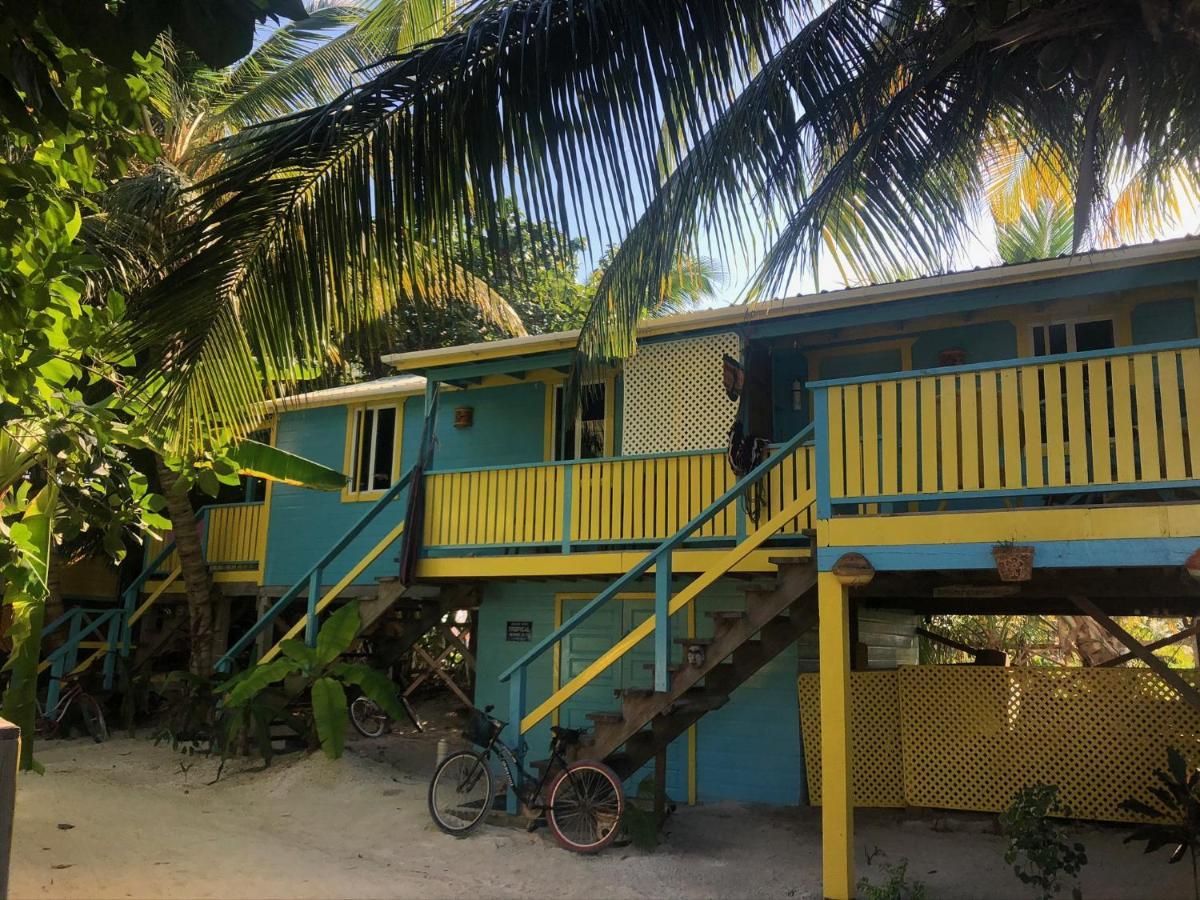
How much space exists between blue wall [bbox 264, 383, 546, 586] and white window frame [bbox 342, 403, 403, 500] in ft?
0.33

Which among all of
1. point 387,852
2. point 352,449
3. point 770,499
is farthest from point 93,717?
point 770,499

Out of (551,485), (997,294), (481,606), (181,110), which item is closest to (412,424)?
(481,606)

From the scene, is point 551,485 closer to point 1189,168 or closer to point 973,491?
point 973,491

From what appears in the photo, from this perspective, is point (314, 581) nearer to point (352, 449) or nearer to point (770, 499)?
point (352, 449)

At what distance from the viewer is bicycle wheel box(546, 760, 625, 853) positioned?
8070 mm

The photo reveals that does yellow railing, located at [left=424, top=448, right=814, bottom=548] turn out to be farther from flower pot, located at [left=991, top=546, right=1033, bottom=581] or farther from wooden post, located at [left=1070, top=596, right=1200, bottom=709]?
flower pot, located at [left=991, top=546, right=1033, bottom=581]

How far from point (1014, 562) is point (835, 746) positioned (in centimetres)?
166

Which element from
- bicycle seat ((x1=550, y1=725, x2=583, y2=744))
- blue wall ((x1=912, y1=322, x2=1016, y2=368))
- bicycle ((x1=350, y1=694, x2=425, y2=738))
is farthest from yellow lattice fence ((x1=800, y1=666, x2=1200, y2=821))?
bicycle ((x1=350, y1=694, x2=425, y2=738))

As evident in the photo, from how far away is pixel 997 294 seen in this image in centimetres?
888

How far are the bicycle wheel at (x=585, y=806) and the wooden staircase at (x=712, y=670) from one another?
1.18ft

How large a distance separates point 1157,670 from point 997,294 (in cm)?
340

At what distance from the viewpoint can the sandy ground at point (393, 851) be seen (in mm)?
7047

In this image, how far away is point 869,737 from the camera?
959 cm

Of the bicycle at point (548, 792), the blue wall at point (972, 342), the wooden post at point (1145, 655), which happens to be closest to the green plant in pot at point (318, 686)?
the bicycle at point (548, 792)
